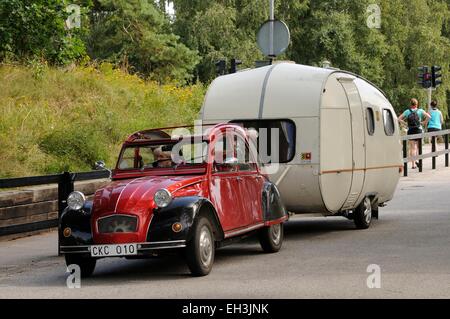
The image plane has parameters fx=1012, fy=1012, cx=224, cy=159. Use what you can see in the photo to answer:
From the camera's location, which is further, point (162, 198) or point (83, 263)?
point (83, 263)

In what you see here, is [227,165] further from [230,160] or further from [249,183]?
[249,183]

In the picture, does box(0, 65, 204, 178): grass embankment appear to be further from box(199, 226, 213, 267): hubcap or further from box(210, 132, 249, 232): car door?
box(199, 226, 213, 267): hubcap

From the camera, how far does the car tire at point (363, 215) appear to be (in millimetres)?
15891

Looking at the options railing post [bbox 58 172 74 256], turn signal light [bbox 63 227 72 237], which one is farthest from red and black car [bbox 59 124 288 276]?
railing post [bbox 58 172 74 256]

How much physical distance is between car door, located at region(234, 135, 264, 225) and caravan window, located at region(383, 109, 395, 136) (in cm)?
441

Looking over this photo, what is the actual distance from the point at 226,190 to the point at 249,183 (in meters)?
0.78

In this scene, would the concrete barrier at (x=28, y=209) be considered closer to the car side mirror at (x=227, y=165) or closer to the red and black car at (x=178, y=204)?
the red and black car at (x=178, y=204)

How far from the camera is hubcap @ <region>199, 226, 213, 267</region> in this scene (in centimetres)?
1098

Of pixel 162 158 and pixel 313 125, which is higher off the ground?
pixel 313 125

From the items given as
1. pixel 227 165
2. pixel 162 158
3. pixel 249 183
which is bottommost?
pixel 249 183

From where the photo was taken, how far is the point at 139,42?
44875 millimetres

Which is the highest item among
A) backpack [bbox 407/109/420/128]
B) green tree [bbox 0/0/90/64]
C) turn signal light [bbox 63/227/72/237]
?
green tree [bbox 0/0/90/64]

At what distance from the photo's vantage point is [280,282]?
10.4 m

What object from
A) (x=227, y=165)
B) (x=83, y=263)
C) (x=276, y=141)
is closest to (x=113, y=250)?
(x=83, y=263)
